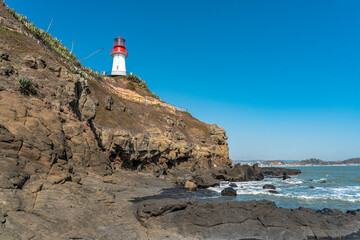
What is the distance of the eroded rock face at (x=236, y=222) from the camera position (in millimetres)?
11016

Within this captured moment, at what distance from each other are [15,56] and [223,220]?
22.5m

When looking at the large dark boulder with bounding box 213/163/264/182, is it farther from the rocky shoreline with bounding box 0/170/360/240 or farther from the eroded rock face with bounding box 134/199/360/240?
the eroded rock face with bounding box 134/199/360/240

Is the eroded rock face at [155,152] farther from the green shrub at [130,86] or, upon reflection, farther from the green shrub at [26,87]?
the green shrub at [130,86]

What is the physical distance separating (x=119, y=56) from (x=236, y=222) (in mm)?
65766

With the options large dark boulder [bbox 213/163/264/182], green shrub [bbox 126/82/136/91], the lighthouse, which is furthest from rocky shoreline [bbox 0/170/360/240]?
the lighthouse

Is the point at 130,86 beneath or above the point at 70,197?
above

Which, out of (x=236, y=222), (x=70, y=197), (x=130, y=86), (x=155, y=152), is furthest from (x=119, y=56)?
(x=236, y=222)

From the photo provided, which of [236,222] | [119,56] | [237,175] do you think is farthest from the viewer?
[119,56]

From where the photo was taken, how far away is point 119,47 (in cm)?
6850

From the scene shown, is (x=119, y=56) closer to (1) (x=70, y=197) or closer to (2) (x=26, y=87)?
(2) (x=26, y=87)

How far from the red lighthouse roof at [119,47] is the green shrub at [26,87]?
179 ft

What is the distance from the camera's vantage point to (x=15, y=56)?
2025cm

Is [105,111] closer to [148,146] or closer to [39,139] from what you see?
[148,146]

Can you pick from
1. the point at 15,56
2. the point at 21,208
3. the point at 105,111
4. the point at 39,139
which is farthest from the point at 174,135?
the point at 21,208
